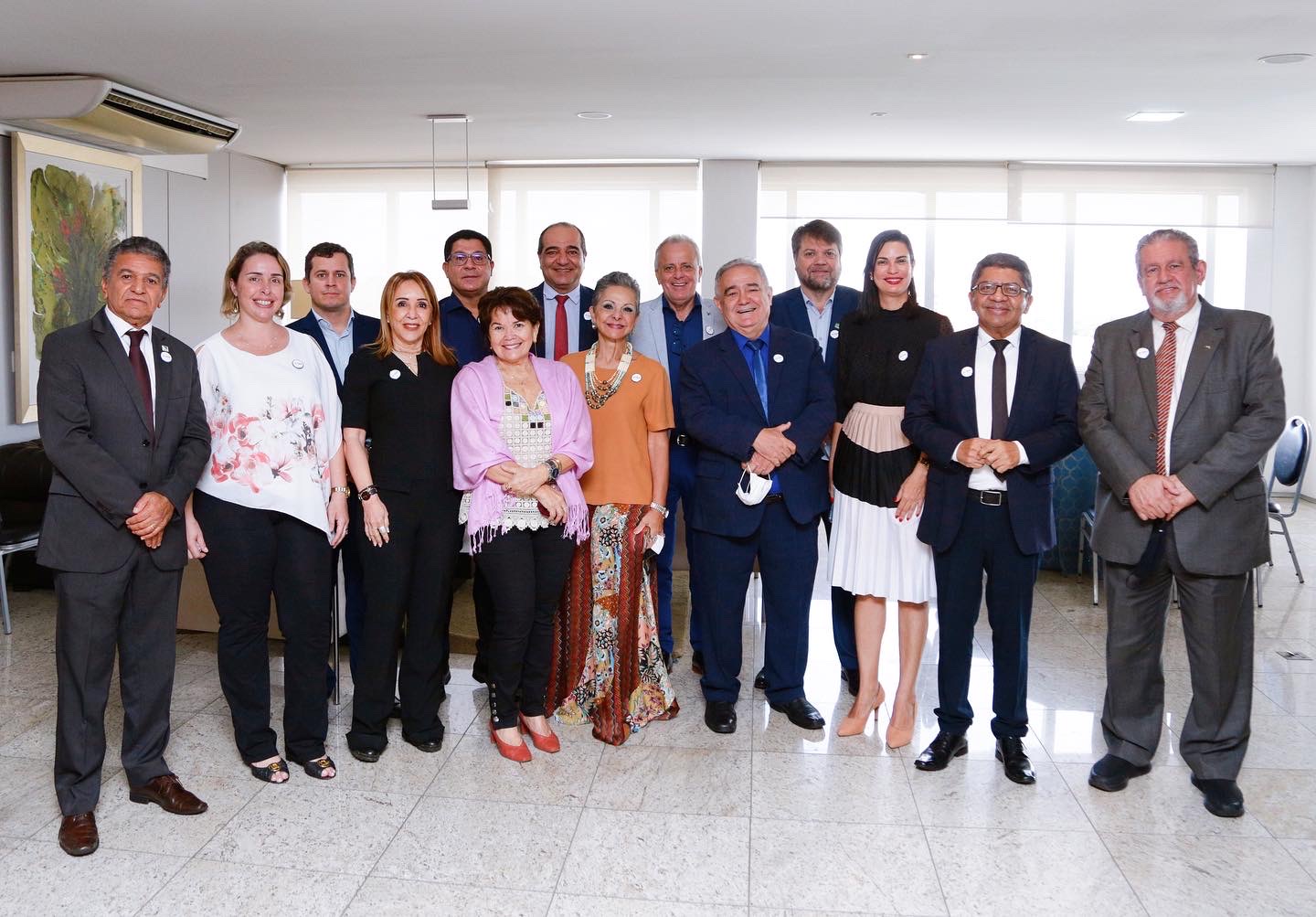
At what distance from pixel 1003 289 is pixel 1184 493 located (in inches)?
31.2

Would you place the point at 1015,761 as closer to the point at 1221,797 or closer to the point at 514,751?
the point at 1221,797

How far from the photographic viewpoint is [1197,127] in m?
8.02

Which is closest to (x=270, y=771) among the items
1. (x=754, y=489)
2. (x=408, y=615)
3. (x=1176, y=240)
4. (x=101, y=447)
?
(x=408, y=615)

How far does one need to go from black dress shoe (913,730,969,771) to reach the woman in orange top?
936 mm

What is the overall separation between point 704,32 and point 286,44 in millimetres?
2051

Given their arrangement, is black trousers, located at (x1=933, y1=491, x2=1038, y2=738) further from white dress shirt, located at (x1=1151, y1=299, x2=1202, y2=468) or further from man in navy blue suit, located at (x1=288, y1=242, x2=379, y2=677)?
man in navy blue suit, located at (x1=288, y1=242, x2=379, y2=677)

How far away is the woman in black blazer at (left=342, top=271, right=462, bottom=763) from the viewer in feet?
11.5

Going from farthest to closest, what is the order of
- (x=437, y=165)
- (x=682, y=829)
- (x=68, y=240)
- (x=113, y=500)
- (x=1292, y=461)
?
(x=437, y=165) → (x=68, y=240) → (x=1292, y=461) → (x=682, y=829) → (x=113, y=500)

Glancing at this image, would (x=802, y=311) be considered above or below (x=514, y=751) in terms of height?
→ above

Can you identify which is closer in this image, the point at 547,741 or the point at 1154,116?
the point at 547,741

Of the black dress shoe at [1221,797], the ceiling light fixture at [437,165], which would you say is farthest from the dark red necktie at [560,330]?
the ceiling light fixture at [437,165]

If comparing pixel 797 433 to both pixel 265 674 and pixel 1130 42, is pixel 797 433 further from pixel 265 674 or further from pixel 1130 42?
pixel 1130 42

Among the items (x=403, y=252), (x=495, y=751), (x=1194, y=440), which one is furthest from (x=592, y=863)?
(x=403, y=252)

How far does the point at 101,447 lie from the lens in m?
3.00
